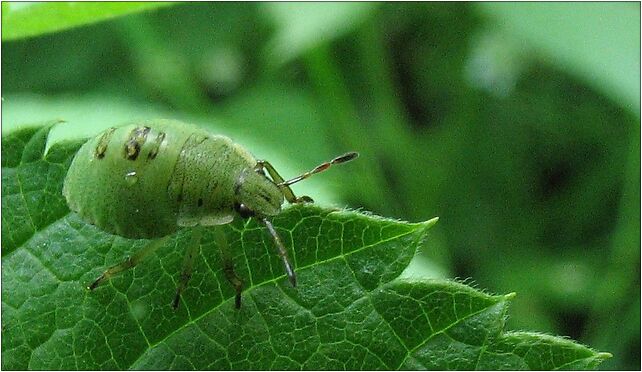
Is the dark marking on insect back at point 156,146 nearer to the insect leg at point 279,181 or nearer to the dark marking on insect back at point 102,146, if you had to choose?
the dark marking on insect back at point 102,146

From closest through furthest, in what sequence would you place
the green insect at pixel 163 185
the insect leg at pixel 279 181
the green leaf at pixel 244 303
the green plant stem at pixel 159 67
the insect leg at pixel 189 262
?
the green leaf at pixel 244 303, the insect leg at pixel 189 262, the green insect at pixel 163 185, the insect leg at pixel 279 181, the green plant stem at pixel 159 67

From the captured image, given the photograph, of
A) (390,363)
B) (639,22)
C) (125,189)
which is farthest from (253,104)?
(390,363)

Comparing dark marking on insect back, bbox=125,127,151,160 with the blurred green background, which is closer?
dark marking on insect back, bbox=125,127,151,160

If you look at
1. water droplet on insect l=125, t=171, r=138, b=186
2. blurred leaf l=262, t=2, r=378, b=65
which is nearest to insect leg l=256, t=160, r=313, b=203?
water droplet on insect l=125, t=171, r=138, b=186

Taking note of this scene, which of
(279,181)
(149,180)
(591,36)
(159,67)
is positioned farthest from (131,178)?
(159,67)

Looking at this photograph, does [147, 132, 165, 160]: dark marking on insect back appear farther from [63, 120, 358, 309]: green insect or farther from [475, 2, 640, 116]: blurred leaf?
[475, 2, 640, 116]: blurred leaf

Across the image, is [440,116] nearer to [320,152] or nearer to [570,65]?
[320,152]

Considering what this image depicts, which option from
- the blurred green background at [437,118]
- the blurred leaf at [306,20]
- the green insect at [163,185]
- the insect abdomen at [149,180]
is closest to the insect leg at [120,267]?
the green insect at [163,185]

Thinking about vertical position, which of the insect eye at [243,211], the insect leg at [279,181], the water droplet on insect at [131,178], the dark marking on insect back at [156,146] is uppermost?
the dark marking on insect back at [156,146]
